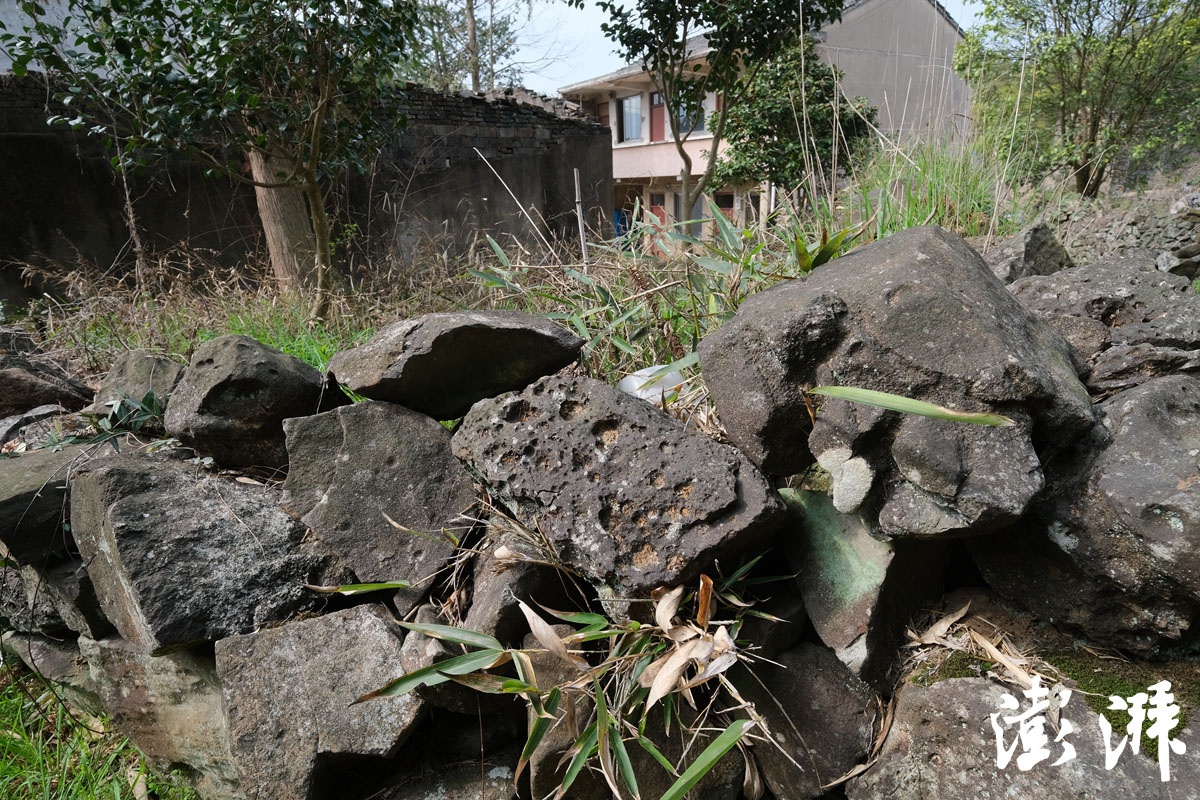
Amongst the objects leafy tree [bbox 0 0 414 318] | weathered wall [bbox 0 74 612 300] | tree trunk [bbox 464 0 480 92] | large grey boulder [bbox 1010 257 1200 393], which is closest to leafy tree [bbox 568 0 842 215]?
weathered wall [bbox 0 74 612 300]

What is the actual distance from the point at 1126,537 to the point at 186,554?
1.93 m

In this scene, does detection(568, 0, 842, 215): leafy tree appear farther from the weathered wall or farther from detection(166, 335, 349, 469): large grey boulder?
detection(166, 335, 349, 469): large grey boulder

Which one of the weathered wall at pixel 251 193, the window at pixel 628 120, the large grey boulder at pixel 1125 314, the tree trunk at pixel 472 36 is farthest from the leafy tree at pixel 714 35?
the window at pixel 628 120

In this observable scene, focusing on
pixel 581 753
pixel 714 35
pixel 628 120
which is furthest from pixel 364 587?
pixel 628 120

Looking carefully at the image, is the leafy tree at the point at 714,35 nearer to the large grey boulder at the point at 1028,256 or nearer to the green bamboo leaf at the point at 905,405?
the large grey boulder at the point at 1028,256

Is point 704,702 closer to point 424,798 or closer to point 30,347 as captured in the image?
point 424,798

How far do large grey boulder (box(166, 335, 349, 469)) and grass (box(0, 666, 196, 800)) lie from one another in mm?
888

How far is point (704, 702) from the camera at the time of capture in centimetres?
139

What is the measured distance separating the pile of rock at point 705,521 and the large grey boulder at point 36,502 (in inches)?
1.9

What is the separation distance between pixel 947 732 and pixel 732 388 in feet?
2.43

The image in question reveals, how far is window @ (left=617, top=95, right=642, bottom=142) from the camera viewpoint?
54.4 ft

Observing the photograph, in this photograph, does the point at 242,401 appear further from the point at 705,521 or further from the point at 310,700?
the point at 705,521

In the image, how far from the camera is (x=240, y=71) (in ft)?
11.2

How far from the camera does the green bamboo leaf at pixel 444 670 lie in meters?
1.25
